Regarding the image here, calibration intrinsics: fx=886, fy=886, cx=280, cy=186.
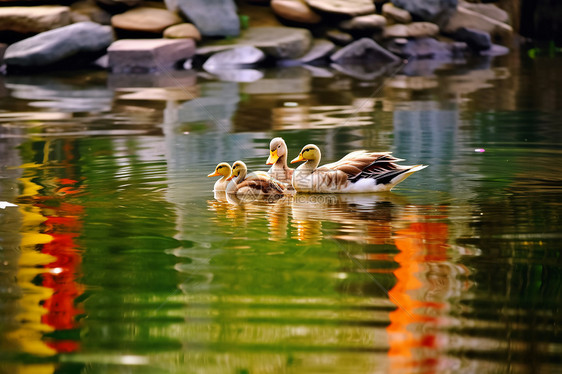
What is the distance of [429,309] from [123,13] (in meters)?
14.9

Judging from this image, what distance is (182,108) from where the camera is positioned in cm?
1112

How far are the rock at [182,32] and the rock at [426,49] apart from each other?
4.30 metres

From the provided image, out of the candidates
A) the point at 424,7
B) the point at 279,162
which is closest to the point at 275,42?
the point at 424,7

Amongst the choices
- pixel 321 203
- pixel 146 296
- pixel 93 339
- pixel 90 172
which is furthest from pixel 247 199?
pixel 93 339

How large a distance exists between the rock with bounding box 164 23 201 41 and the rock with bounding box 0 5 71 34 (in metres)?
2.03

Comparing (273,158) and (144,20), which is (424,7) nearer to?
(144,20)

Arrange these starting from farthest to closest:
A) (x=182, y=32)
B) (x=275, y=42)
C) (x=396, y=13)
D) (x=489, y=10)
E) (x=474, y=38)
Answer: (x=489, y=10) → (x=474, y=38) → (x=396, y=13) → (x=275, y=42) → (x=182, y=32)

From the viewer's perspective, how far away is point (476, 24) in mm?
20953

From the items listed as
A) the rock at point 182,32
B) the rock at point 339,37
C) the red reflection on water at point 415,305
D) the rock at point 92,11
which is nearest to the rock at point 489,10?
the rock at point 339,37

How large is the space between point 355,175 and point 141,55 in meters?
10.7

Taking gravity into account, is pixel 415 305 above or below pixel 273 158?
below

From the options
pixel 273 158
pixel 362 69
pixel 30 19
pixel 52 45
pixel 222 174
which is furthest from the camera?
pixel 362 69

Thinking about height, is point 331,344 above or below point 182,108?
below

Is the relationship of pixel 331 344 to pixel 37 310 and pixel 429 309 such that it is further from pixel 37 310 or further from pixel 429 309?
pixel 37 310
